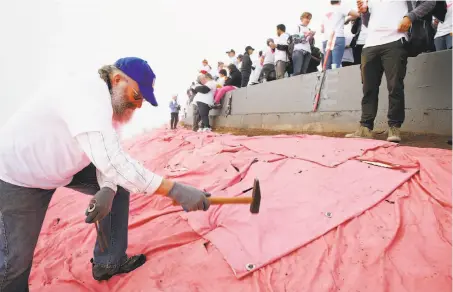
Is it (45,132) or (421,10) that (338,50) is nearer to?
(421,10)

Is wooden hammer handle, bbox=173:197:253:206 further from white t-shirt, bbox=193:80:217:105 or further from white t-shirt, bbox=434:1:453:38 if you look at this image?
white t-shirt, bbox=193:80:217:105

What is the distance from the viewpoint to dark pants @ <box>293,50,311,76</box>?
6360 mm

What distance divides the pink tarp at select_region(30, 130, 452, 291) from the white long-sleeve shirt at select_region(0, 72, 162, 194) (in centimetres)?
76

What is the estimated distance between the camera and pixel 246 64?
906cm

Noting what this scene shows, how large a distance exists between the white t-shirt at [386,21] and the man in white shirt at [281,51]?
3223 millimetres

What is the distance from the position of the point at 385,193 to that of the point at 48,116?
2.44 m

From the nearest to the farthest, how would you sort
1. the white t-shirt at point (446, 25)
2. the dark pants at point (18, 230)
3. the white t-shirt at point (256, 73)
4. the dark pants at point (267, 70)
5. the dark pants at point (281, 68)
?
1. the dark pants at point (18, 230)
2. the white t-shirt at point (446, 25)
3. the dark pants at point (281, 68)
4. the dark pants at point (267, 70)
5. the white t-shirt at point (256, 73)

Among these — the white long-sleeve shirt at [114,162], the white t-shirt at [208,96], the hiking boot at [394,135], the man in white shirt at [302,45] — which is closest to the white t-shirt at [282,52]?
the man in white shirt at [302,45]

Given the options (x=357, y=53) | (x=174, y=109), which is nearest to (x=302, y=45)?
(x=357, y=53)

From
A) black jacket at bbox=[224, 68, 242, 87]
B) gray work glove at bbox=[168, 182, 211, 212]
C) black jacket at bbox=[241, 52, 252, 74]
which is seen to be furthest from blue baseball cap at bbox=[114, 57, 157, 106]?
black jacket at bbox=[224, 68, 242, 87]

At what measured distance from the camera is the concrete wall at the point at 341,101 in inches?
141

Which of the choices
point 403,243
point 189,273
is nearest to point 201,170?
point 189,273

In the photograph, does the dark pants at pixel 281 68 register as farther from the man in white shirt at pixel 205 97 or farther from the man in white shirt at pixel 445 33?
the man in white shirt at pixel 445 33

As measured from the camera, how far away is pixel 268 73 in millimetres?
7773
